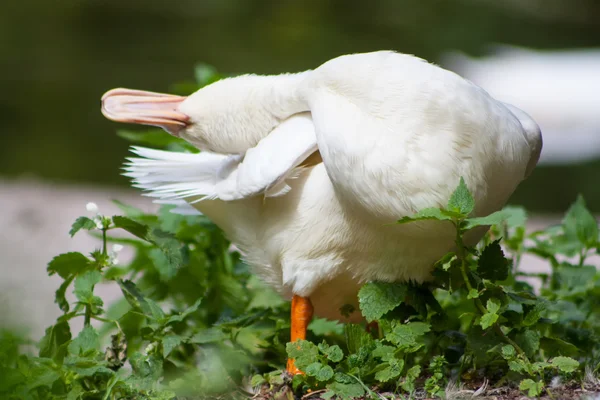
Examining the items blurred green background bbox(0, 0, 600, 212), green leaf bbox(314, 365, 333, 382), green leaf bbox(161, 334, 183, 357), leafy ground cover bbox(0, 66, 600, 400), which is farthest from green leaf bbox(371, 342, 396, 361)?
blurred green background bbox(0, 0, 600, 212)

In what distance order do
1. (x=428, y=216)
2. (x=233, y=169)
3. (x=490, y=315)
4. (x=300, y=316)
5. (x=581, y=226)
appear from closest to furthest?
1. (x=428, y=216)
2. (x=490, y=315)
3. (x=300, y=316)
4. (x=233, y=169)
5. (x=581, y=226)

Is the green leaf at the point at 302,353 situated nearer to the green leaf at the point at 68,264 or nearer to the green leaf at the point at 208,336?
the green leaf at the point at 208,336

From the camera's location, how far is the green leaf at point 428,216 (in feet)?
4.45

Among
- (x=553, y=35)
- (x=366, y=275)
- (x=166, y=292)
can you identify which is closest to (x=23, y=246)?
(x=166, y=292)

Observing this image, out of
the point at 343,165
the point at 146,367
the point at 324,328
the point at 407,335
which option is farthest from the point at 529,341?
→ the point at 146,367

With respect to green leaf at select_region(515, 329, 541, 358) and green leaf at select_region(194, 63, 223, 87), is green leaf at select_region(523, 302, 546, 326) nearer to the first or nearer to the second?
green leaf at select_region(515, 329, 541, 358)

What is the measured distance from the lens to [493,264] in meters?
1.53

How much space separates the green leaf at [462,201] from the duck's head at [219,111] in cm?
47

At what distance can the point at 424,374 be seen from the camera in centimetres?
169

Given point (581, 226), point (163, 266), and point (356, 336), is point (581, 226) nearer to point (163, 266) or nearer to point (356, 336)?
point (356, 336)

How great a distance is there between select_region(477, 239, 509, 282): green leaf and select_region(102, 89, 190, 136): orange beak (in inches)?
30.0

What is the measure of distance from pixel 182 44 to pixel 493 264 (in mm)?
7885

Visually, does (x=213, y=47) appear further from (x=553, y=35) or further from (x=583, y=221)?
(x=583, y=221)

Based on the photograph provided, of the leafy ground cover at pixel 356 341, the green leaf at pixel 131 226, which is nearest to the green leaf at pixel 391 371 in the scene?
the leafy ground cover at pixel 356 341
